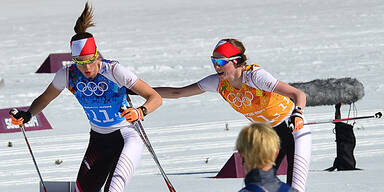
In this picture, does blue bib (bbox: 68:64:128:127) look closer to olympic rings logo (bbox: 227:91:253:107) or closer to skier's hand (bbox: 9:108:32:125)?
skier's hand (bbox: 9:108:32:125)

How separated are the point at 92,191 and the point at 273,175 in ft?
7.26

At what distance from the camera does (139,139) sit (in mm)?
5000

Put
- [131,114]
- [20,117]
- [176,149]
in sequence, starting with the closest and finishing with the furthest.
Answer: [131,114] < [20,117] < [176,149]

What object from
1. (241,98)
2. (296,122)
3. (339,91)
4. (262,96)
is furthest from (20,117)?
(339,91)

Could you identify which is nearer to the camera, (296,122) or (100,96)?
(296,122)

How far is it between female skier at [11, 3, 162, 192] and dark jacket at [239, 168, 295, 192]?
1909 millimetres

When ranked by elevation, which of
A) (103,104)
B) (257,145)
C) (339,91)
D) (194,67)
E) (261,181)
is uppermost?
(257,145)

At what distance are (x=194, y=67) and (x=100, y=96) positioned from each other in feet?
34.5

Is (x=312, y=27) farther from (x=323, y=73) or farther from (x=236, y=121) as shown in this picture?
(x=236, y=121)

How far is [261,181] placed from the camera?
294 cm

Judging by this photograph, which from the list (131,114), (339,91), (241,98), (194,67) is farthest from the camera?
(194,67)

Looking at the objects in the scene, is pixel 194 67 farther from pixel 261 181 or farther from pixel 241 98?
pixel 261 181

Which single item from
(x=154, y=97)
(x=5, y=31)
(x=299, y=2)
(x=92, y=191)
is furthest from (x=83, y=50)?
(x=299, y=2)

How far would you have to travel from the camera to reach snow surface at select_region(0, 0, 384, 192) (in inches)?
316
